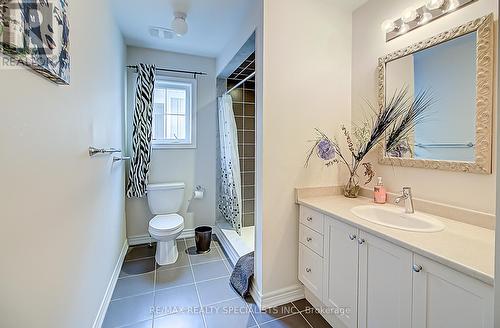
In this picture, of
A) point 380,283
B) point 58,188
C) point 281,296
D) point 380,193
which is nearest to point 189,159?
point 281,296

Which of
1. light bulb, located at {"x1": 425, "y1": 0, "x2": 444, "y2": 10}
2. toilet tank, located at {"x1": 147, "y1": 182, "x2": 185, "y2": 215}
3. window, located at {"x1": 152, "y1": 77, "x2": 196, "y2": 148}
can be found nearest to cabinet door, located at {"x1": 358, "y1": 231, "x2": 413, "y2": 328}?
light bulb, located at {"x1": 425, "y1": 0, "x2": 444, "y2": 10}

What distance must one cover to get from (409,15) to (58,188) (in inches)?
89.0

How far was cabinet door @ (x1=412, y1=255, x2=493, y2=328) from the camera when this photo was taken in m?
0.86

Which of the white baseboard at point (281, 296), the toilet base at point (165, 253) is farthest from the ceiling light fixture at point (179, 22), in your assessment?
the white baseboard at point (281, 296)

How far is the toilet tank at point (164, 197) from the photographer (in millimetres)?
2811

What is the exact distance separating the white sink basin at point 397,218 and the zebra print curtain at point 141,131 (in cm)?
221

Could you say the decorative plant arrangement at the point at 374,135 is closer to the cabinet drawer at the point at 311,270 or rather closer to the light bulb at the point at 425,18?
the light bulb at the point at 425,18

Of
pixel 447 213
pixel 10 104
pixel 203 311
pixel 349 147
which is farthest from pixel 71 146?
pixel 447 213

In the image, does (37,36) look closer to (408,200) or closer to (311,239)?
(311,239)

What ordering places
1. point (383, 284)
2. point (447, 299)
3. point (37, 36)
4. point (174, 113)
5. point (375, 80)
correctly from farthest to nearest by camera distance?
point (174, 113)
point (375, 80)
point (383, 284)
point (447, 299)
point (37, 36)

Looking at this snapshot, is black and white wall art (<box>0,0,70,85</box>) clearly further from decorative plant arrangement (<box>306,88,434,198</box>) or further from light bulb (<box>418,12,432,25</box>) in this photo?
light bulb (<box>418,12,432,25</box>)

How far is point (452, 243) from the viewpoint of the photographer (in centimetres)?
109

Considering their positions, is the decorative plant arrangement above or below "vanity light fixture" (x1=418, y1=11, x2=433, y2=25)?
below

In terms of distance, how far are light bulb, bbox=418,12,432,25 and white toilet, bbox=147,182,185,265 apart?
2.56 metres
